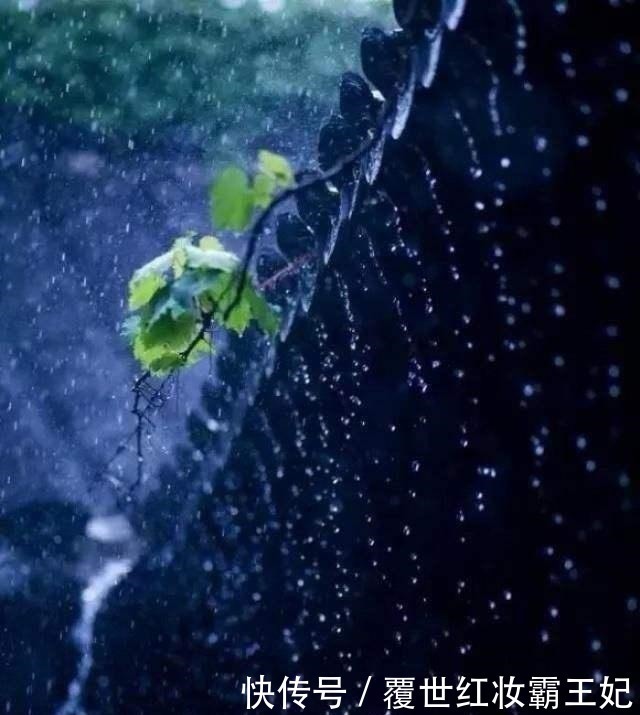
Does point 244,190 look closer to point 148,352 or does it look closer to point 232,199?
point 232,199

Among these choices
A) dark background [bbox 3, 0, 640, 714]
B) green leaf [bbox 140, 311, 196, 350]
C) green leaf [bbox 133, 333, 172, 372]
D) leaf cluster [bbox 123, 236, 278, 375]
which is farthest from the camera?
green leaf [bbox 133, 333, 172, 372]

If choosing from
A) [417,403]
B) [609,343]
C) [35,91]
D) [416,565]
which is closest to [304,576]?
[416,565]

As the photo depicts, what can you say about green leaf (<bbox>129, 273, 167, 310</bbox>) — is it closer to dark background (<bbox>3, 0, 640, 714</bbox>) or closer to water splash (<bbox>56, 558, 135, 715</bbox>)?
dark background (<bbox>3, 0, 640, 714</bbox>)

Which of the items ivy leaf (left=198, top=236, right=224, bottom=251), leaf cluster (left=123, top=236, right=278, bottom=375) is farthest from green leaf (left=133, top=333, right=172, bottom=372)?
ivy leaf (left=198, top=236, right=224, bottom=251)

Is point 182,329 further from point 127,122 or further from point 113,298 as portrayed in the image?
point 113,298

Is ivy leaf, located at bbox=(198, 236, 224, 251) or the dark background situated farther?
ivy leaf, located at bbox=(198, 236, 224, 251)
